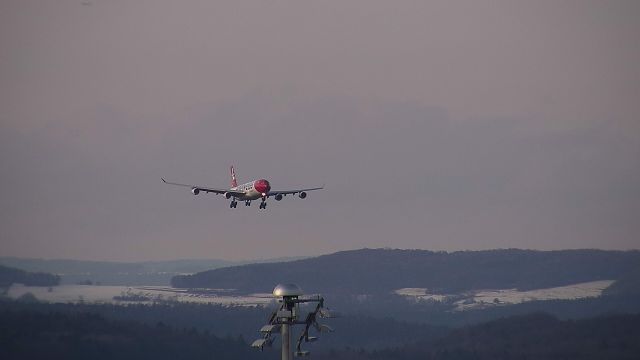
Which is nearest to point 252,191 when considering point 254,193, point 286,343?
point 254,193

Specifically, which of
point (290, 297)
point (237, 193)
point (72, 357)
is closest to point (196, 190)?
point (237, 193)

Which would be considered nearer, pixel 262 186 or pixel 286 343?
pixel 286 343

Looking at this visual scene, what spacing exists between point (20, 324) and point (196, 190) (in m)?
26.1

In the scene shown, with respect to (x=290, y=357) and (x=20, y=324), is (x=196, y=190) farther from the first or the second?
(x=290, y=357)

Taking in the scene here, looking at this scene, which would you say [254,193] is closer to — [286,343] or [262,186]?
[262,186]

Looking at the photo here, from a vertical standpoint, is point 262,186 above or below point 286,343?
above

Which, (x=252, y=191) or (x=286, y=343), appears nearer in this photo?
(x=286, y=343)

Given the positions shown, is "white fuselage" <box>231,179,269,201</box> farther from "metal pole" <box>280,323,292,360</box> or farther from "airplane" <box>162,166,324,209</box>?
"metal pole" <box>280,323,292,360</box>

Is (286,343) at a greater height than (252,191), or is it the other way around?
(252,191)

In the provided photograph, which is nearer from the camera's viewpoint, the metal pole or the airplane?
the metal pole

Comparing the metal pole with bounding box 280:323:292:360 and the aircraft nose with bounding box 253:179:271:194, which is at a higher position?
the aircraft nose with bounding box 253:179:271:194

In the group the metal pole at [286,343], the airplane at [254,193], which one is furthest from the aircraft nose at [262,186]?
the metal pole at [286,343]

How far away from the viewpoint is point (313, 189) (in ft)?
636

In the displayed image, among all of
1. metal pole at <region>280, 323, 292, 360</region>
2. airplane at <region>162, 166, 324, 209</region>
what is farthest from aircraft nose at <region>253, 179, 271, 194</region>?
metal pole at <region>280, 323, 292, 360</region>
